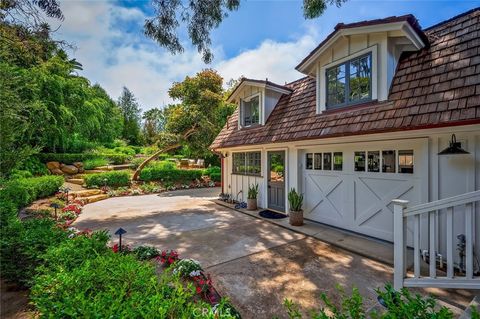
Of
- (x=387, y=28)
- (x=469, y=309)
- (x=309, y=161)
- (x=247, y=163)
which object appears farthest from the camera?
(x=247, y=163)

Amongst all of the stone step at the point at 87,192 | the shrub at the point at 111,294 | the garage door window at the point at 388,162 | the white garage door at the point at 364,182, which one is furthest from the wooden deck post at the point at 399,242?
the stone step at the point at 87,192

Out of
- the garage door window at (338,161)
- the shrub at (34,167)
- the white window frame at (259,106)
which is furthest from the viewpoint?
the shrub at (34,167)

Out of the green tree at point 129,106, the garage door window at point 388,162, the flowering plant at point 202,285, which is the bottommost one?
the flowering plant at point 202,285

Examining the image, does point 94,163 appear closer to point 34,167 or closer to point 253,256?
point 34,167

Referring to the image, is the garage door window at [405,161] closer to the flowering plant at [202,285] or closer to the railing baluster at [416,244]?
the railing baluster at [416,244]

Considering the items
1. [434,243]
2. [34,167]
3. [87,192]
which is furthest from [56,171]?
[434,243]

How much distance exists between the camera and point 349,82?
18.9ft

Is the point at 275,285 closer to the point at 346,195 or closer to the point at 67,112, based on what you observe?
the point at 346,195

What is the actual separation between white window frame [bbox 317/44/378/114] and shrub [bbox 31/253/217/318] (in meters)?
5.49

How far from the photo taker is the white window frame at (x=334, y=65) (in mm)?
5129

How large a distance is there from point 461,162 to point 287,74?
10.2 m

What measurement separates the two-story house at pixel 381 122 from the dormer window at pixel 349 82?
25 mm

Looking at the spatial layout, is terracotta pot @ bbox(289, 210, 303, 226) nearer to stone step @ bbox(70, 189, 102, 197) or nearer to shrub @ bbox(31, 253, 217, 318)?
shrub @ bbox(31, 253, 217, 318)

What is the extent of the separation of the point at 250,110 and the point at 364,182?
522 centimetres
